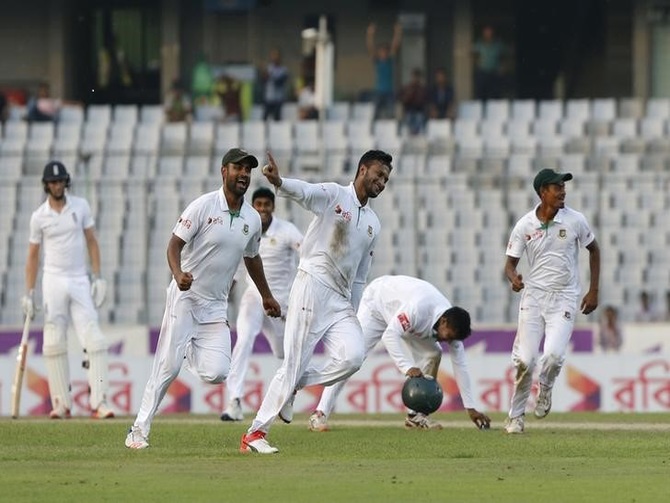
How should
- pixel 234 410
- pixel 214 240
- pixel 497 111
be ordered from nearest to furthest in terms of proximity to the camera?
pixel 214 240 → pixel 234 410 → pixel 497 111

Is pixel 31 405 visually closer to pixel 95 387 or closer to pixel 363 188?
pixel 95 387

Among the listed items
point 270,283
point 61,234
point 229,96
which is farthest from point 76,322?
point 229,96

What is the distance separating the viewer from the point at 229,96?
114ft

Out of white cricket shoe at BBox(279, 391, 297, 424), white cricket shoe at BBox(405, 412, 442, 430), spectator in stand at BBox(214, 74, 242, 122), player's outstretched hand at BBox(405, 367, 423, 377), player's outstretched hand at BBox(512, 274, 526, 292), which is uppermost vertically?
spectator in stand at BBox(214, 74, 242, 122)

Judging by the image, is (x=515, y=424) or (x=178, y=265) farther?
(x=515, y=424)

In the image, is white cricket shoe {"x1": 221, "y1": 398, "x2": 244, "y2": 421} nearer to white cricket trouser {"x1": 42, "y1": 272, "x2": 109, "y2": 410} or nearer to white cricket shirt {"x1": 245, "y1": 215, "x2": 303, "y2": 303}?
white cricket shirt {"x1": 245, "y1": 215, "x2": 303, "y2": 303}

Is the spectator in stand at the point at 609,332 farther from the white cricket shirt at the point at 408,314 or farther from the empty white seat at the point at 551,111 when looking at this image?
the white cricket shirt at the point at 408,314

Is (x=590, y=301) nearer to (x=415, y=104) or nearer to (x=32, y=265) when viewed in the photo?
(x=32, y=265)

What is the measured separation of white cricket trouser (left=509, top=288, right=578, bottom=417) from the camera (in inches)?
641

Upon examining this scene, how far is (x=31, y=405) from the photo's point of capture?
24.5 m

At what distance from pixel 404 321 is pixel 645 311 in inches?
463

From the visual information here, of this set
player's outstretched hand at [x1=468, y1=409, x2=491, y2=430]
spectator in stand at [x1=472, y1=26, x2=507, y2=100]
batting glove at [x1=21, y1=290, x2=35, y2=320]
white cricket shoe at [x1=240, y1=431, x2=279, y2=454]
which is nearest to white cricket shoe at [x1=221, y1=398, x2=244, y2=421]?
batting glove at [x1=21, y1=290, x2=35, y2=320]

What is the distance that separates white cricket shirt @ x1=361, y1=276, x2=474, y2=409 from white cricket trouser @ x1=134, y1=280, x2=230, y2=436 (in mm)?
2525

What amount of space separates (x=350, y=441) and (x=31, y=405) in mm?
9950
